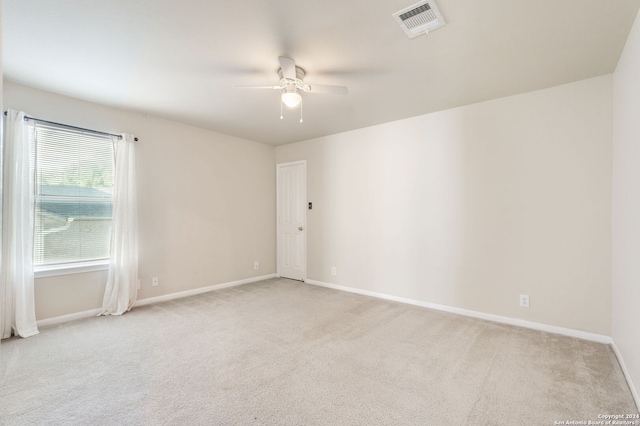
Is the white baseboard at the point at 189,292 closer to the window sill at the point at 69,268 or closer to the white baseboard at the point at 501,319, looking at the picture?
the window sill at the point at 69,268

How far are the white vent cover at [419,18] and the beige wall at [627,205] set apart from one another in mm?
1326

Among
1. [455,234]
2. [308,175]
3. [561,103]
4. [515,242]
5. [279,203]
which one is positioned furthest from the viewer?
[279,203]

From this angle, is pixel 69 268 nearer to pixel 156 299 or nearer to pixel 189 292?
pixel 156 299

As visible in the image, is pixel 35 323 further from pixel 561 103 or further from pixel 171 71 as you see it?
pixel 561 103

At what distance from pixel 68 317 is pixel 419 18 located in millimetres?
4384

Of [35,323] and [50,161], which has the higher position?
[50,161]

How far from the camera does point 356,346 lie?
2924 millimetres

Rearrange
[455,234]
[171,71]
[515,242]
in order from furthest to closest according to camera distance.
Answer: [455,234] → [515,242] → [171,71]

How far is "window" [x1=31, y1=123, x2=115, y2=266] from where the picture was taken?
339 centimetres

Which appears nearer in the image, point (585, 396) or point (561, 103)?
point (585, 396)

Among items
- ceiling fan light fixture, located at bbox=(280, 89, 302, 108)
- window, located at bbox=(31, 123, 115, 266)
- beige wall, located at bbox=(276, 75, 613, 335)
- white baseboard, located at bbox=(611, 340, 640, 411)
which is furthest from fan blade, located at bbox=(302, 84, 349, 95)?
white baseboard, located at bbox=(611, 340, 640, 411)

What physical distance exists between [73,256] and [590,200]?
5.30 meters

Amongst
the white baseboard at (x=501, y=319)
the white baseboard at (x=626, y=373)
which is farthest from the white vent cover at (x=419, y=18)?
the white baseboard at (x=501, y=319)

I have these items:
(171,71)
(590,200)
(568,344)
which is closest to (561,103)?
(590,200)
